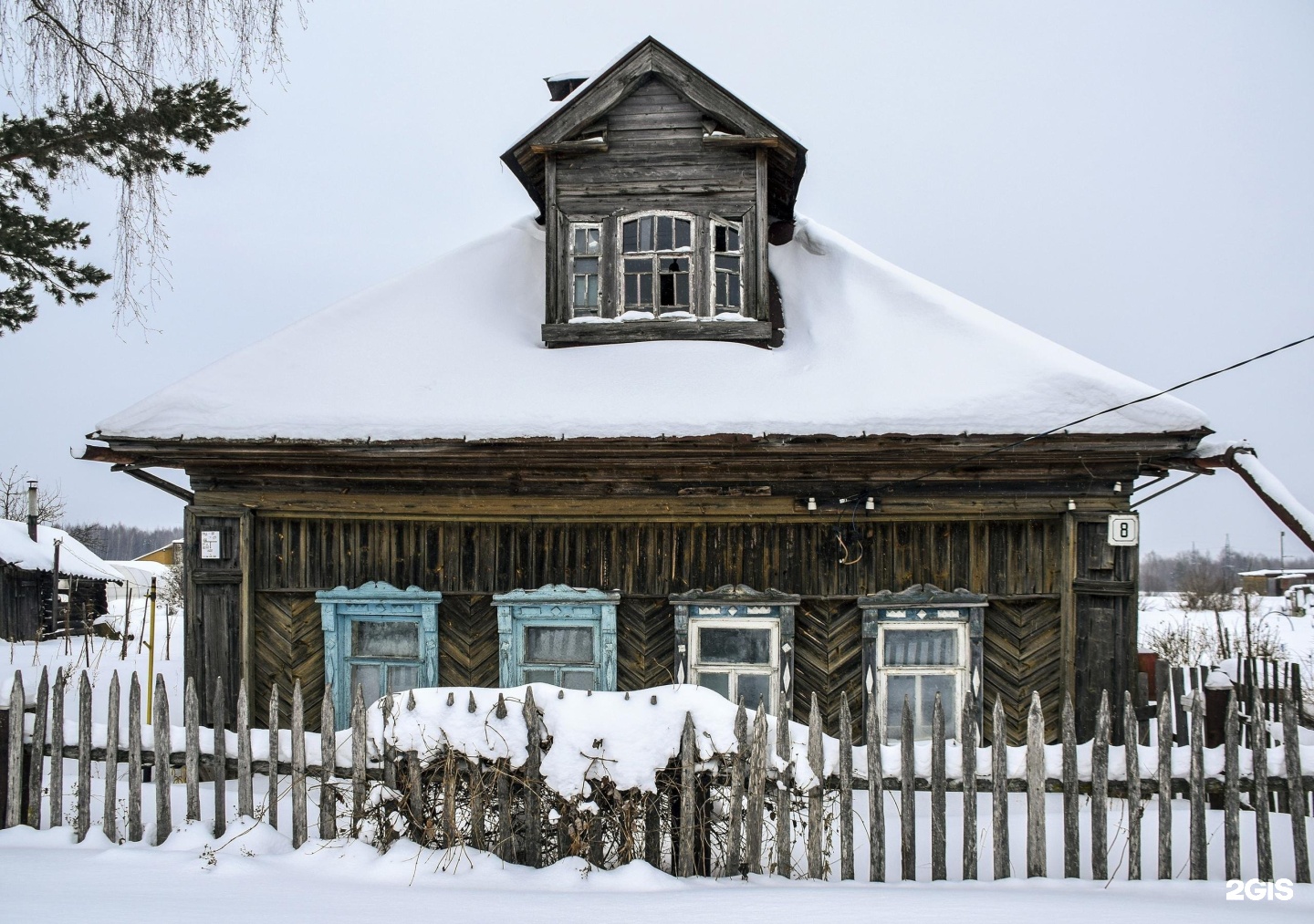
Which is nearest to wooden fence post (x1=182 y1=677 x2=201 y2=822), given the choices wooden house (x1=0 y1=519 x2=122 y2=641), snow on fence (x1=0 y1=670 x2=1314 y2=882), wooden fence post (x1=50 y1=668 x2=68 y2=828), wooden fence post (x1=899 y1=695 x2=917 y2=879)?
snow on fence (x1=0 y1=670 x2=1314 y2=882)

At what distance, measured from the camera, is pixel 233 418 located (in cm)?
751

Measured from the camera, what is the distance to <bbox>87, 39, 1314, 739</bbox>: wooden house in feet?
24.1

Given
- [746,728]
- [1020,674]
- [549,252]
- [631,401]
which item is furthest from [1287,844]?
[549,252]

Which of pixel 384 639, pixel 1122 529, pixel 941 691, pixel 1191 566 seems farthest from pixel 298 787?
pixel 1191 566

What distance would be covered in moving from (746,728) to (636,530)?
3.25m

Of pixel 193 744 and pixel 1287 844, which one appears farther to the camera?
pixel 1287 844

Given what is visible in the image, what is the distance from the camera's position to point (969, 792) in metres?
4.88

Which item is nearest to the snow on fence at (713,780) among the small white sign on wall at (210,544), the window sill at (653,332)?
the small white sign on wall at (210,544)

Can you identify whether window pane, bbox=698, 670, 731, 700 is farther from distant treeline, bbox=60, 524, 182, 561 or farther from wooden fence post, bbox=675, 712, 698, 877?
distant treeline, bbox=60, 524, 182, 561

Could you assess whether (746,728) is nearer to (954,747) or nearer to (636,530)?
(954,747)

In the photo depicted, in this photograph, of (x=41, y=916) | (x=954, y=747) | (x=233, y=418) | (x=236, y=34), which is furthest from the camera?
(x=233, y=418)

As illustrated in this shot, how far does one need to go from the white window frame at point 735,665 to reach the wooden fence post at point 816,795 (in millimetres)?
2858

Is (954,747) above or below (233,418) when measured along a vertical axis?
below

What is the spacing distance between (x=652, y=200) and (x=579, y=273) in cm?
110
